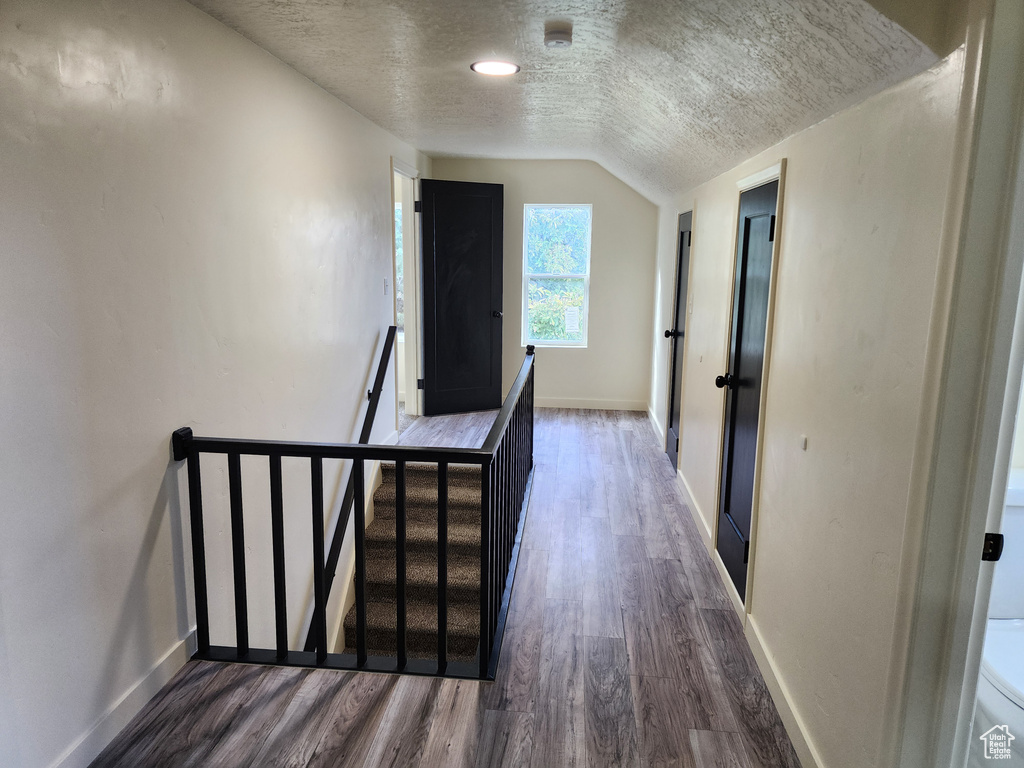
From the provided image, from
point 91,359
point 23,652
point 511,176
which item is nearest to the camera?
point 23,652

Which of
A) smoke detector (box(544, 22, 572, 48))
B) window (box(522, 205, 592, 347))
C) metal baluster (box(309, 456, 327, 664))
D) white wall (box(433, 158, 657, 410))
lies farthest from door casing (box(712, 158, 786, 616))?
window (box(522, 205, 592, 347))

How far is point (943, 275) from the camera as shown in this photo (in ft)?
4.48

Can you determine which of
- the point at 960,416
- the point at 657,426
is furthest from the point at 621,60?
the point at 657,426

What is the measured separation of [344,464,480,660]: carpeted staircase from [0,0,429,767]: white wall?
1.31 metres

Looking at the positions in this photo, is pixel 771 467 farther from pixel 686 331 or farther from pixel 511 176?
pixel 511 176

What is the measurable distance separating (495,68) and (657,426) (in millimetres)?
3741

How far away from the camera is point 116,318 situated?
6.09 feet

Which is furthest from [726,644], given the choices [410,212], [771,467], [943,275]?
[410,212]

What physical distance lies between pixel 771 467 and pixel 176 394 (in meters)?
2.07

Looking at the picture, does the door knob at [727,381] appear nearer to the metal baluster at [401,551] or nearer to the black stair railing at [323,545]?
the black stair railing at [323,545]

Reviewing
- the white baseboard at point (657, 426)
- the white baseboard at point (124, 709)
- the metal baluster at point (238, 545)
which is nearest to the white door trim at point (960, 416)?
the metal baluster at point (238, 545)

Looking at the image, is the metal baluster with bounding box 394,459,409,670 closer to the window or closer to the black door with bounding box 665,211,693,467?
the black door with bounding box 665,211,693,467

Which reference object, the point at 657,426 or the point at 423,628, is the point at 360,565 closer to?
the point at 423,628

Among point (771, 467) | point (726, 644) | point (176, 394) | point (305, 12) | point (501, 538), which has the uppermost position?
point (305, 12)
